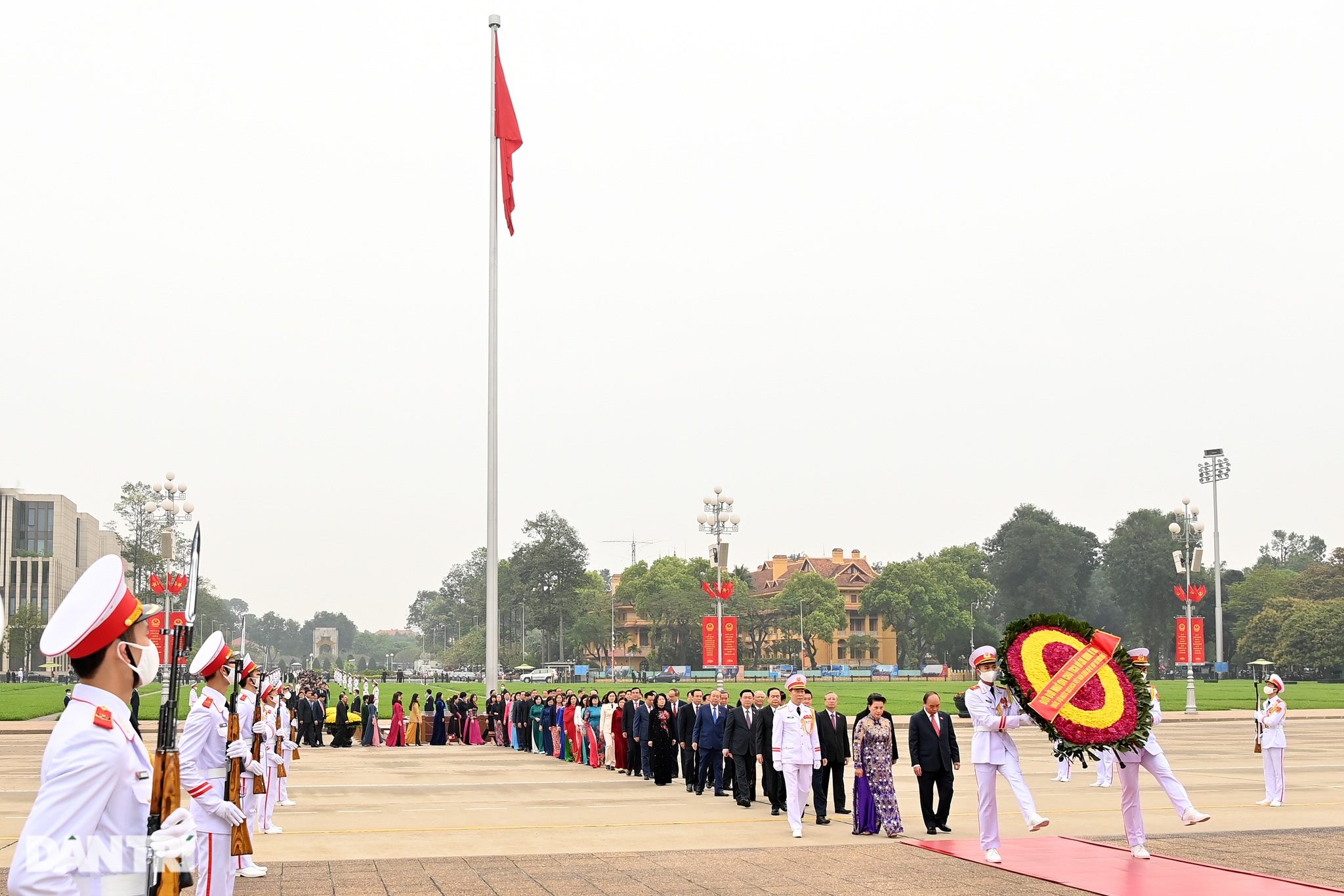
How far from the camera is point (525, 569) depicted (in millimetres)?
125500

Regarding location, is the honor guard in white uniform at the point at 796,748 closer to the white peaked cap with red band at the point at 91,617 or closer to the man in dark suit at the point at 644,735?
the man in dark suit at the point at 644,735

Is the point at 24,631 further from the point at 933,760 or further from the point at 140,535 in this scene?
the point at 933,760

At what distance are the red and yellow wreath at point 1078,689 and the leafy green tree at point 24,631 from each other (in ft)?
247

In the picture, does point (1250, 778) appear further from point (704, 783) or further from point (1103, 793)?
point (704, 783)

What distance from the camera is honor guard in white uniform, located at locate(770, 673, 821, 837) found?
47.9 ft

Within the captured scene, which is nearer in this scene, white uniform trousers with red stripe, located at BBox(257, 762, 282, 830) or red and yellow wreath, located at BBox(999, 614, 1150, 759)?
red and yellow wreath, located at BBox(999, 614, 1150, 759)

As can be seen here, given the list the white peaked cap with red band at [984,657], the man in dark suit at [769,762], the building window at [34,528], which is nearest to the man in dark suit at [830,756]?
the man in dark suit at [769,762]

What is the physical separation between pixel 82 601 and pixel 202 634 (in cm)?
14823

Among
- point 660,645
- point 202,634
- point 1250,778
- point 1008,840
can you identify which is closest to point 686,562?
point 660,645

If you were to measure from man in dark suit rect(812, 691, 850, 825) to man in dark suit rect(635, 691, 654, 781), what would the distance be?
6.98m

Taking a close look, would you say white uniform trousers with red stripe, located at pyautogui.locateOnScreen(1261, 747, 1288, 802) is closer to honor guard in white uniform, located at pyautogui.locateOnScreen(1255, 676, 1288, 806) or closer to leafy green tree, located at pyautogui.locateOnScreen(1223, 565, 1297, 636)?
honor guard in white uniform, located at pyautogui.locateOnScreen(1255, 676, 1288, 806)

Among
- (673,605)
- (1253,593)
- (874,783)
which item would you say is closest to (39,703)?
(874,783)

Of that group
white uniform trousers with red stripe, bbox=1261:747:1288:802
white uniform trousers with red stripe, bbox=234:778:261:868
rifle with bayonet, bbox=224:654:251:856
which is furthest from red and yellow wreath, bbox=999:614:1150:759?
white uniform trousers with red stripe, bbox=1261:747:1288:802

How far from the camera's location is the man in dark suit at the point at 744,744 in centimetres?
1794
